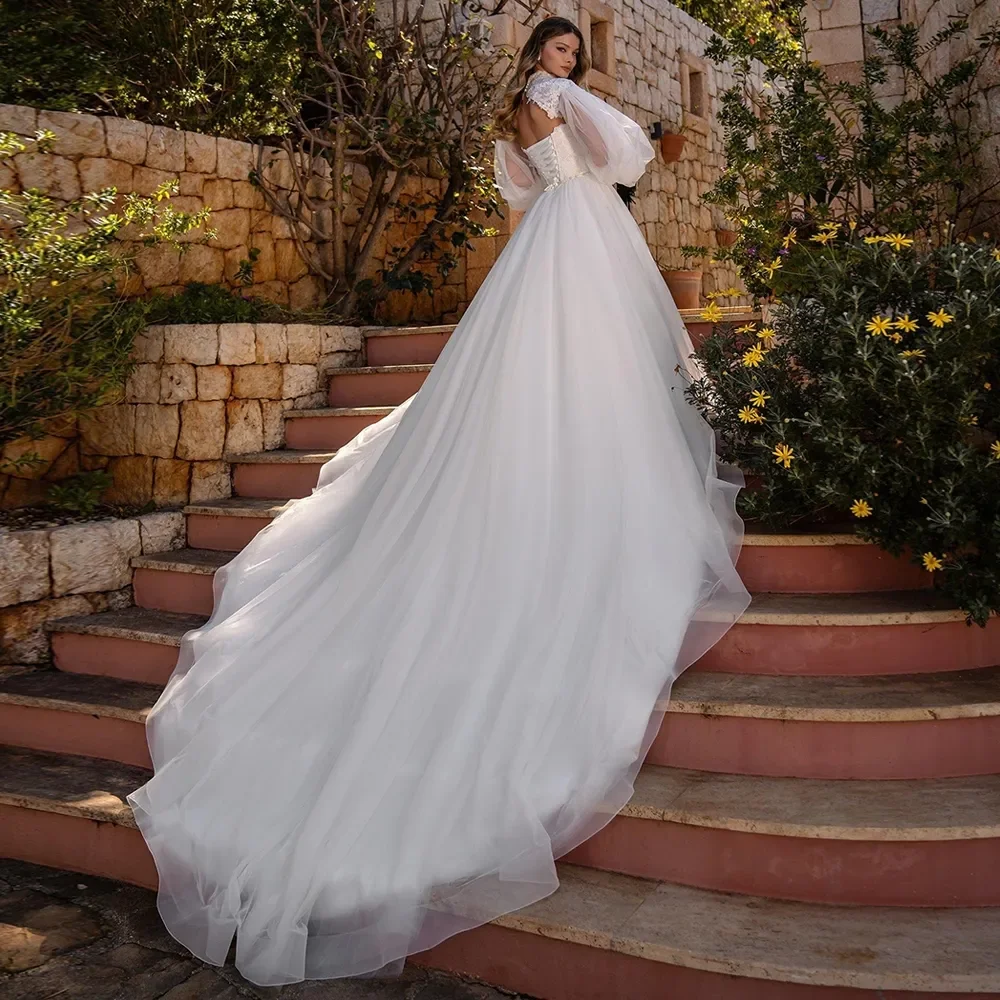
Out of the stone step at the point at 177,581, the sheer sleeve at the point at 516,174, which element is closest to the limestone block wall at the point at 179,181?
the stone step at the point at 177,581

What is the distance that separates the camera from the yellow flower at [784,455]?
3107 mm

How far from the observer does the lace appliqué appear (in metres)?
3.62

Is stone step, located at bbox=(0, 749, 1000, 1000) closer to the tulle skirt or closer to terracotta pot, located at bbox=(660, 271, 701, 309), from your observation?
the tulle skirt

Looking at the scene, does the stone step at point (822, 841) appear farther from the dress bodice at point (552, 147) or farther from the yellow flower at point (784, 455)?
the dress bodice at point (552, 147)

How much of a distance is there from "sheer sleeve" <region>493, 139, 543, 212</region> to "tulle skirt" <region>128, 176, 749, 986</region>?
0.48ft

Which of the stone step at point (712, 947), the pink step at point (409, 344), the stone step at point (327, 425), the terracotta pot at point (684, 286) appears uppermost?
the terracotta pot at point (684, 286)

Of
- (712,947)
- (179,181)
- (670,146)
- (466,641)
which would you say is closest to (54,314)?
(179,181)

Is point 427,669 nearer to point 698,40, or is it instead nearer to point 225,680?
point 225,680

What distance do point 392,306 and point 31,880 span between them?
13.9ft

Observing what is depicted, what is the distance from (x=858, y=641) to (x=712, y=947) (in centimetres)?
105

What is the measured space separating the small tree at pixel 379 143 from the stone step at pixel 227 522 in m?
2.03

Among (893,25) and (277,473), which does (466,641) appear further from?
(893,25)

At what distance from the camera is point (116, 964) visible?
8.88ft

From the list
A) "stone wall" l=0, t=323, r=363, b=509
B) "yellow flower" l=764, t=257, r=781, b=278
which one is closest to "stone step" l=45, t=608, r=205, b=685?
"stone wall" l=0, t=323, r=363, b=509
